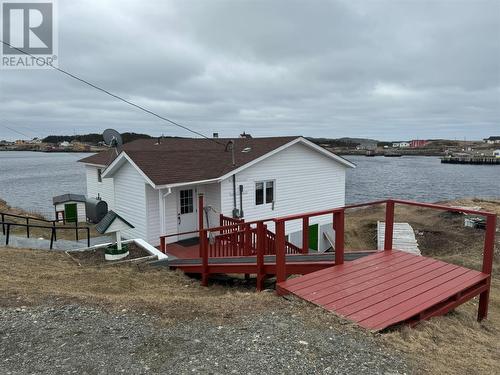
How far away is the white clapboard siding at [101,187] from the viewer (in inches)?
698

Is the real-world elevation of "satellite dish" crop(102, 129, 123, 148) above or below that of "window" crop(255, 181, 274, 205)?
above

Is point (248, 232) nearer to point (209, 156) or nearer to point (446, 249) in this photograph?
point (209, 156)

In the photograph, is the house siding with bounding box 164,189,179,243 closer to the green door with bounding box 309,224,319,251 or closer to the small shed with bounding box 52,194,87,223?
the green door with bounding box 309,224,319,251

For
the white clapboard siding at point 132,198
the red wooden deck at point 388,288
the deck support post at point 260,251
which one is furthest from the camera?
the white clapboard siding at point 132,198

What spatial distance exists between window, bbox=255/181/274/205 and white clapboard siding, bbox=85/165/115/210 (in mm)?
8014

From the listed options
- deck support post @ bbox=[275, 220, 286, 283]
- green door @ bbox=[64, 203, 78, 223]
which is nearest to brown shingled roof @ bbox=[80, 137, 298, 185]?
green door @ bbox=[64, 203, 78, 223]

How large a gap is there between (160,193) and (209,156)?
3.93 metres

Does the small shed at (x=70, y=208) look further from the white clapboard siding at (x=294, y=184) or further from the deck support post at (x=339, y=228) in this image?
the deck support post at (x=339, y=228)

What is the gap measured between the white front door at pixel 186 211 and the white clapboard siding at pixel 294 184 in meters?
1.14

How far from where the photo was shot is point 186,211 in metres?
12.4

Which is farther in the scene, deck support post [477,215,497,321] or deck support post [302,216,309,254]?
deck support post [302,216,309,254]

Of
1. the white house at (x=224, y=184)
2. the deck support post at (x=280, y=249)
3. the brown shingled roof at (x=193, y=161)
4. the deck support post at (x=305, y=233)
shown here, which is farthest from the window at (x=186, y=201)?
the deck support post at (x=280, y=249)

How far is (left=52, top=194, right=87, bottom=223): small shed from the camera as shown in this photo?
1744cm

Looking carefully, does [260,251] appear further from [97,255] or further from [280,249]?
[97,255]
